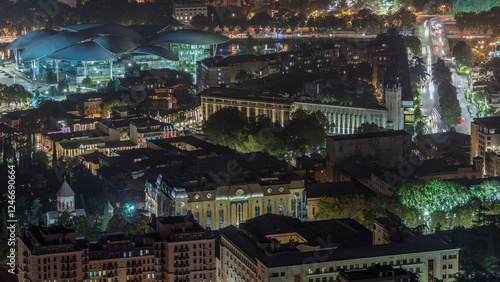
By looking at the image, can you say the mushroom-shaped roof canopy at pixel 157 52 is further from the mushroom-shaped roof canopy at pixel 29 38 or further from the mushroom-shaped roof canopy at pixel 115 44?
the mushroom-shaped roof canopy at pixel 29 38

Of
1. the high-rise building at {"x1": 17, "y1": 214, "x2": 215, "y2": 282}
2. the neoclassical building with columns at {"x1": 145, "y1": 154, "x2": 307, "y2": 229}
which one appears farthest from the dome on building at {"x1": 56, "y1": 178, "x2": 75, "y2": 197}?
the high-rise building at {"x1": 17, "y1": 214, "x2": 215, "y2": 282}

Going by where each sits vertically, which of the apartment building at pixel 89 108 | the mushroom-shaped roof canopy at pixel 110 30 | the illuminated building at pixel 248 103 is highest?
the mushroom-shaped roof canopy at pixel 110 30

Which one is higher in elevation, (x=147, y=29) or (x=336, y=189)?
(x=147, y=29)

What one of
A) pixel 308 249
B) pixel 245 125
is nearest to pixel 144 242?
pixel 308 249

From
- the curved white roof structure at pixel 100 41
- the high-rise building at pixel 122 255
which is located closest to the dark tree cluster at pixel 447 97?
the curved white roof structure at pixel 100 41

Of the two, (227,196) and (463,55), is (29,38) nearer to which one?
(463,55)

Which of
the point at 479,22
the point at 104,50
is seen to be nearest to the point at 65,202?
the point at 104,50
